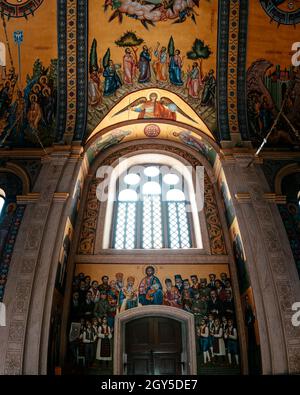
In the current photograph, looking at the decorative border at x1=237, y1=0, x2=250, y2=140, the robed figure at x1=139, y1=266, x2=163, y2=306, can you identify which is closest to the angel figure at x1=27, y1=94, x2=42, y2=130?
the robed figure at x1=139, y1=266, x2=163, y2=306

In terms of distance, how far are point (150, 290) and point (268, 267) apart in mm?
2954

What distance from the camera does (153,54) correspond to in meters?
11.9

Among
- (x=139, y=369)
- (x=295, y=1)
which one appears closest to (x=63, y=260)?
(x=139, y=369)

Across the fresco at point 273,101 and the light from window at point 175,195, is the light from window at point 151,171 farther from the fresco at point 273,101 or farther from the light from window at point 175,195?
the fresco at point 273,101

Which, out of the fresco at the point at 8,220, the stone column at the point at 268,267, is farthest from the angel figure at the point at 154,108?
the fresco at the point at 8,220

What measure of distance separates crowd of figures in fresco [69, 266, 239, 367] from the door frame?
0.12m

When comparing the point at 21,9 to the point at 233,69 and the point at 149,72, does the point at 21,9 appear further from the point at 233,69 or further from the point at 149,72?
the point at 233,69

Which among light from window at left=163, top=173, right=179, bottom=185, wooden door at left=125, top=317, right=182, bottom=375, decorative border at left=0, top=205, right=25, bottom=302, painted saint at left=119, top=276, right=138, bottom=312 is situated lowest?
wooden door at left=125, top=317, right=182, bottom=375

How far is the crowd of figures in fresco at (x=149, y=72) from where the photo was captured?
467 inches

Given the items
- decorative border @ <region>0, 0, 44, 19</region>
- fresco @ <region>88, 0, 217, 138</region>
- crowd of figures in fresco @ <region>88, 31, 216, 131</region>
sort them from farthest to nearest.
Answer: crowd of figures in fresco @ <region>88, 31, 216, 131</region> → fresco @ <region>88, 0, 217, 138</region> → decorative border @ <region>0, 0, 44, 19</region>

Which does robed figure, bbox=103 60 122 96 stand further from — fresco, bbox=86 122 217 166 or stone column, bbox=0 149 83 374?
stone column, bbox=0 149 83 374

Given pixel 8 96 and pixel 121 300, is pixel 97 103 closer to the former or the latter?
pixel 8 96

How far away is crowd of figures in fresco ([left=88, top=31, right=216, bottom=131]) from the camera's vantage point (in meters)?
11.9

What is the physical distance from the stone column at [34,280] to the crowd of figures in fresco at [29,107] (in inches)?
59.7
